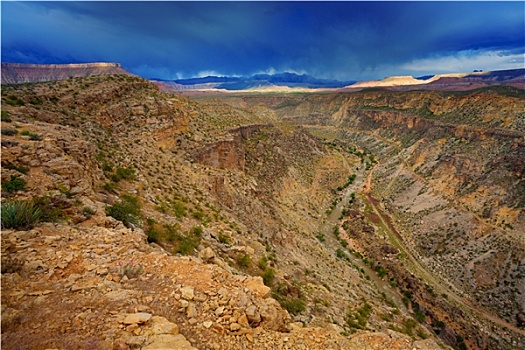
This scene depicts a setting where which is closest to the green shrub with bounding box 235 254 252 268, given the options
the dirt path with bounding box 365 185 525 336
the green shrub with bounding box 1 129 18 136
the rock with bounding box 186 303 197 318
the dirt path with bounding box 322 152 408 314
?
the rock with bounding box 186 303 197 318

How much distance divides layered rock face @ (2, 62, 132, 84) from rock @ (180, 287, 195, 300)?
149 metres

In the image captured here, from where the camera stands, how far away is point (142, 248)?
881cm

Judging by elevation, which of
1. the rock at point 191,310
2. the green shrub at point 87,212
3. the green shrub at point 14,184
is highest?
the green shrub at point 14,184

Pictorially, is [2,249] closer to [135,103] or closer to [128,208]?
[128,208]

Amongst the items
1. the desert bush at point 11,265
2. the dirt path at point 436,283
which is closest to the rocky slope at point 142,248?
the desert bush at point 11,265

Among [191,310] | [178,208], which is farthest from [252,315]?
[178,208]

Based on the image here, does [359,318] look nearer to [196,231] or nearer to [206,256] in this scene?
[196,231]

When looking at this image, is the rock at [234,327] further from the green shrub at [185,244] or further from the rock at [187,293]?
the green shrub at [185,244]

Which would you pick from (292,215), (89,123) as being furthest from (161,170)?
(292,215)

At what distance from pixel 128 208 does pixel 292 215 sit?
30146mm

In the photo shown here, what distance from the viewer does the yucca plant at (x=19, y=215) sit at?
7277 millimetres

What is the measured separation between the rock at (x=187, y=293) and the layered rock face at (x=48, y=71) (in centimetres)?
14944

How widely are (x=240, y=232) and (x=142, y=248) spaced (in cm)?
1050

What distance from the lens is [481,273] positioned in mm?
33594
